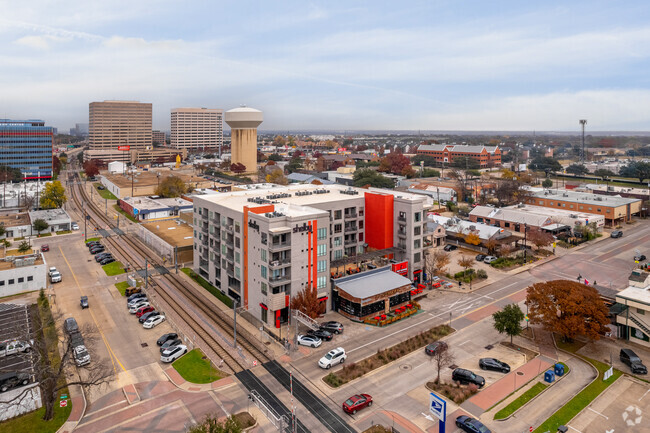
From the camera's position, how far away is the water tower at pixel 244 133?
15738 cm

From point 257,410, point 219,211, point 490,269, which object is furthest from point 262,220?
point 490,269

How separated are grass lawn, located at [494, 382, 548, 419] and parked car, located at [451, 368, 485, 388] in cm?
262

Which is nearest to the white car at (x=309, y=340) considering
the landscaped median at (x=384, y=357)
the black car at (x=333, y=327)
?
the black car at (x=333, y=327)

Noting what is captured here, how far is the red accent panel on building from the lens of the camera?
170ft

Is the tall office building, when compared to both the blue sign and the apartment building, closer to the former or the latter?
the apartment building

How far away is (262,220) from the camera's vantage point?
41250 millimetres

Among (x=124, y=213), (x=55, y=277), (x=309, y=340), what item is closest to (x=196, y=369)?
(x=309, y=340)

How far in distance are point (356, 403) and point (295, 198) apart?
3252 centimetres

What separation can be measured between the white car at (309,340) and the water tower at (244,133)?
13056 cm

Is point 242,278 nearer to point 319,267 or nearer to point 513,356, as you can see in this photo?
point 319,267

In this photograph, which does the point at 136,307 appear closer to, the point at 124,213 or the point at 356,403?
the point at 356,403

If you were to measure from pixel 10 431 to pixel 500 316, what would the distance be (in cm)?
3861

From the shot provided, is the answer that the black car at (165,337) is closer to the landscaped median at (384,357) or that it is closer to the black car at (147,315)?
the black car at (147,315)

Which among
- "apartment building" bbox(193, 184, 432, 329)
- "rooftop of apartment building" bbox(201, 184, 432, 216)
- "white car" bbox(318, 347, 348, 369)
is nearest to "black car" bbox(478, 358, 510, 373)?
"white car" bbox(318, 347, 348, 369)
